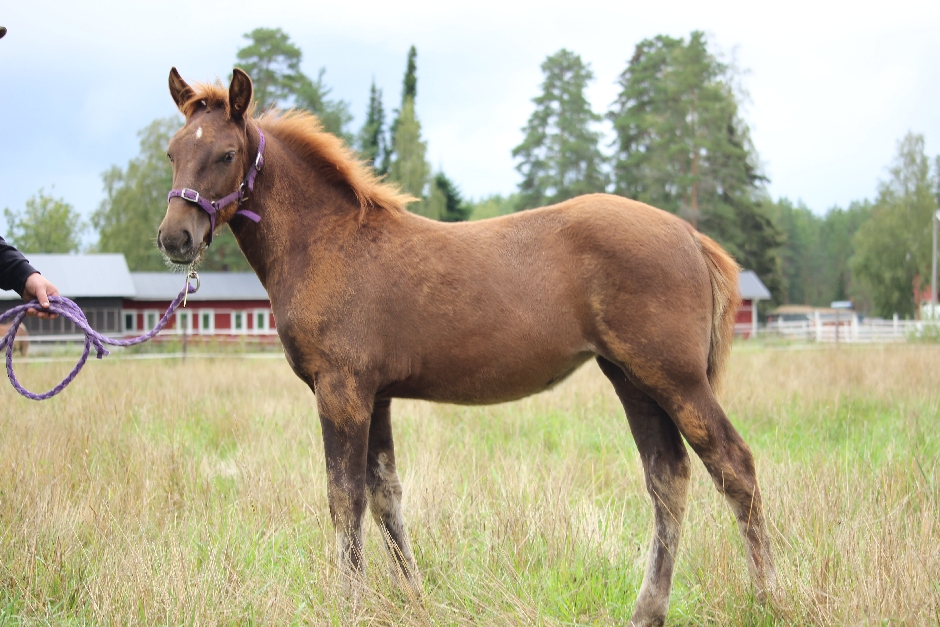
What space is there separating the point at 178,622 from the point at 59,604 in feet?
2.67

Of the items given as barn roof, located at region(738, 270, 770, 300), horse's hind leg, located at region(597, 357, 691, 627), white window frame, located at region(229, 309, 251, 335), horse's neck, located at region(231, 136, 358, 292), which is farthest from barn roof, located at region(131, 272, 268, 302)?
horse's hind leg, located at region(597, 357, 691, 627)

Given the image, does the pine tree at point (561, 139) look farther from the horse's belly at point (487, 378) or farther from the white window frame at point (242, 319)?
the horse's belly at point (487, 378)

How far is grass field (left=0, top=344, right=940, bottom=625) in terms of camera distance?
112 inches

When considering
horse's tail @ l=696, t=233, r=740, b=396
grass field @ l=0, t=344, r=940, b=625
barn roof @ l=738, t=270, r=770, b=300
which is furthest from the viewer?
barn roof @ l=738, t=270, r=770, b=300

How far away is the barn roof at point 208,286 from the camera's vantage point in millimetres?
34750

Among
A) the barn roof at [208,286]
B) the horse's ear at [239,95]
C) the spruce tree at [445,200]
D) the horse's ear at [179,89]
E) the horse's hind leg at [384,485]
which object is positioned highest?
the spruce tree at [445,200]

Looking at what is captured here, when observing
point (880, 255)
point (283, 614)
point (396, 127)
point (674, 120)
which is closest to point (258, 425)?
point (283, 614)

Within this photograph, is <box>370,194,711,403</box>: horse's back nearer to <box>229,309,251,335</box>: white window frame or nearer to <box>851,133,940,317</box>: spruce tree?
<box>229,309,251,335</box>: white window frame

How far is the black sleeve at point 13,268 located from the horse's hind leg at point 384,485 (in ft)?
6.27

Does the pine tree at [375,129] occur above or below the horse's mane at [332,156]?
above

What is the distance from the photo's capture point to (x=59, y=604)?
10.3 feet

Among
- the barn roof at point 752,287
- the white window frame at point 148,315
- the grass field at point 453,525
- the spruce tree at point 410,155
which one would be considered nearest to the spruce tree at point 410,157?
the spruce tree at point 410,155

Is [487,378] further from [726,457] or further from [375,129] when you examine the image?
[375,129]

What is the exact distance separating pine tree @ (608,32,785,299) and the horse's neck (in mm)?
32898
